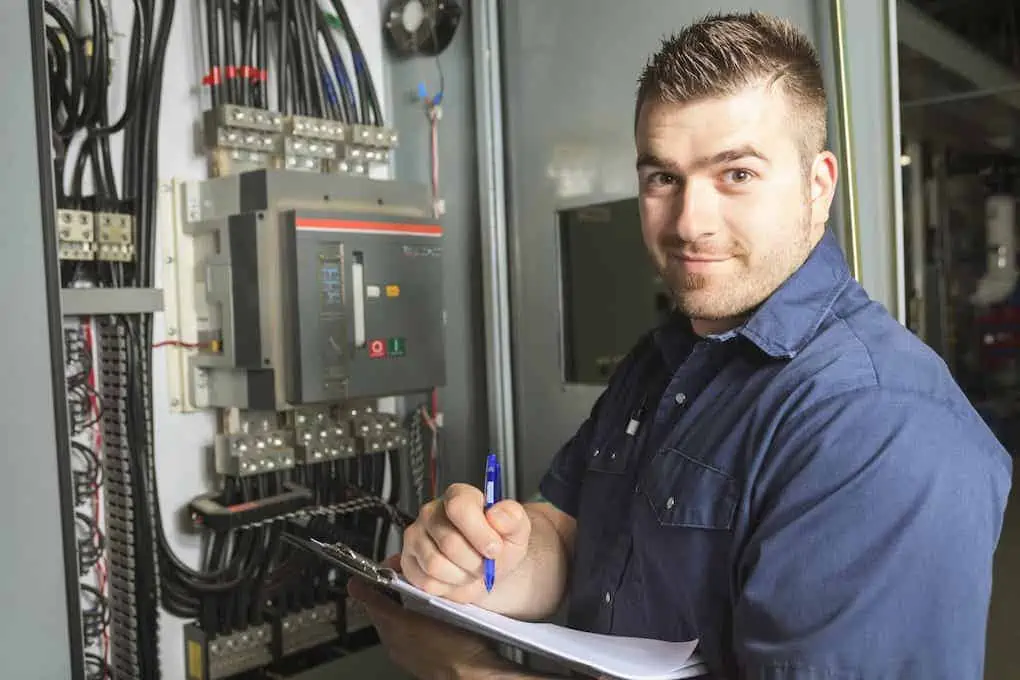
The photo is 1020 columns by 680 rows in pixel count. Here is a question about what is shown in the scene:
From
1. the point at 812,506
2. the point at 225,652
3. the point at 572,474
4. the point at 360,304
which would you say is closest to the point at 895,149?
the point at 572,474

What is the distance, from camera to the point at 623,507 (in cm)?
116

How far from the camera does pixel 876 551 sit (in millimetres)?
796

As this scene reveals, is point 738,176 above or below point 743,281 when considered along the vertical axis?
above

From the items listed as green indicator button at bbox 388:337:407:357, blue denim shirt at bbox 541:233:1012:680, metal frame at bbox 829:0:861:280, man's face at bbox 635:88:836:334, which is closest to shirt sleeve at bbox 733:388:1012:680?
blue denim shirt at bbox 541:233:1012:680

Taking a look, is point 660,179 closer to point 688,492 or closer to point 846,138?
point 688,492

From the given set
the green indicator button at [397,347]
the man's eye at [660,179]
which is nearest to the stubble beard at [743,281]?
the man's eye at [660,179]

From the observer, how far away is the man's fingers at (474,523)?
99 cm

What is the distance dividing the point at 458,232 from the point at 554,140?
0.46 m

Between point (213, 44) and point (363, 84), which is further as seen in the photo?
point (363, 84)

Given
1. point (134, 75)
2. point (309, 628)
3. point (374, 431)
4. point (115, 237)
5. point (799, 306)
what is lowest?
point (309, 628)

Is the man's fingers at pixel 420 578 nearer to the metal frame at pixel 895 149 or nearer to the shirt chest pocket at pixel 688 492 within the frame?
the shirt chest pocket at pixel 688 492

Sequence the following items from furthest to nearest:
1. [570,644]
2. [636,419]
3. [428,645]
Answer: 1. [636,419]
2. [428,645]
3. [570,644]

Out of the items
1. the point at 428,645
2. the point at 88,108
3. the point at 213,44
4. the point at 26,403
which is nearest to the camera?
the point at 428,645

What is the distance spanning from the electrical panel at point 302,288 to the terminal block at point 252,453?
0.10 metres
